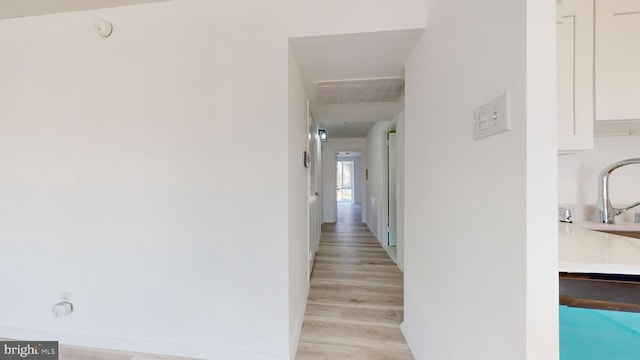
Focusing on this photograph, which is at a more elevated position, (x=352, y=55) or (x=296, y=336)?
(x=352, y=55)

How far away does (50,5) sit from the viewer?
154cm

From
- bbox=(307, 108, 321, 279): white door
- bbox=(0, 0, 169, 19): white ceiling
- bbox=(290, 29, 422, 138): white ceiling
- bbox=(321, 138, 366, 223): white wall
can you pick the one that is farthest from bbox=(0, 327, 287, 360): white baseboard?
bbox=(321, 138, 366, 223): white wall

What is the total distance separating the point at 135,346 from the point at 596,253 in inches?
104

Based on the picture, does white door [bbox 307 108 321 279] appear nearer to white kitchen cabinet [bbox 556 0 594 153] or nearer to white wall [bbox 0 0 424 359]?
white wall [bbox 0 0 424 359]

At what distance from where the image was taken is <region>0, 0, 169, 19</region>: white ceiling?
4.95ft

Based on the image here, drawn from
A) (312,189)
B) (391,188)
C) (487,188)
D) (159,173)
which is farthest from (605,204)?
(159,173)

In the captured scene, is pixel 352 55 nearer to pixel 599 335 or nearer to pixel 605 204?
pixel 599 335

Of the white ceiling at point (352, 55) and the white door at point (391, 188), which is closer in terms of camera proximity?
the white ceiling at point (352, 55)

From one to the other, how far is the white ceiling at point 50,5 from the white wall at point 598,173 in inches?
131

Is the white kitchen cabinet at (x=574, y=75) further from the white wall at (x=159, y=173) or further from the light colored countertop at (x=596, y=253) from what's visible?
the white wall at (x=159, y=173)

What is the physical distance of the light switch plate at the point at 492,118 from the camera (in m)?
0.74

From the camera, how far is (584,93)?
3.95 ft
